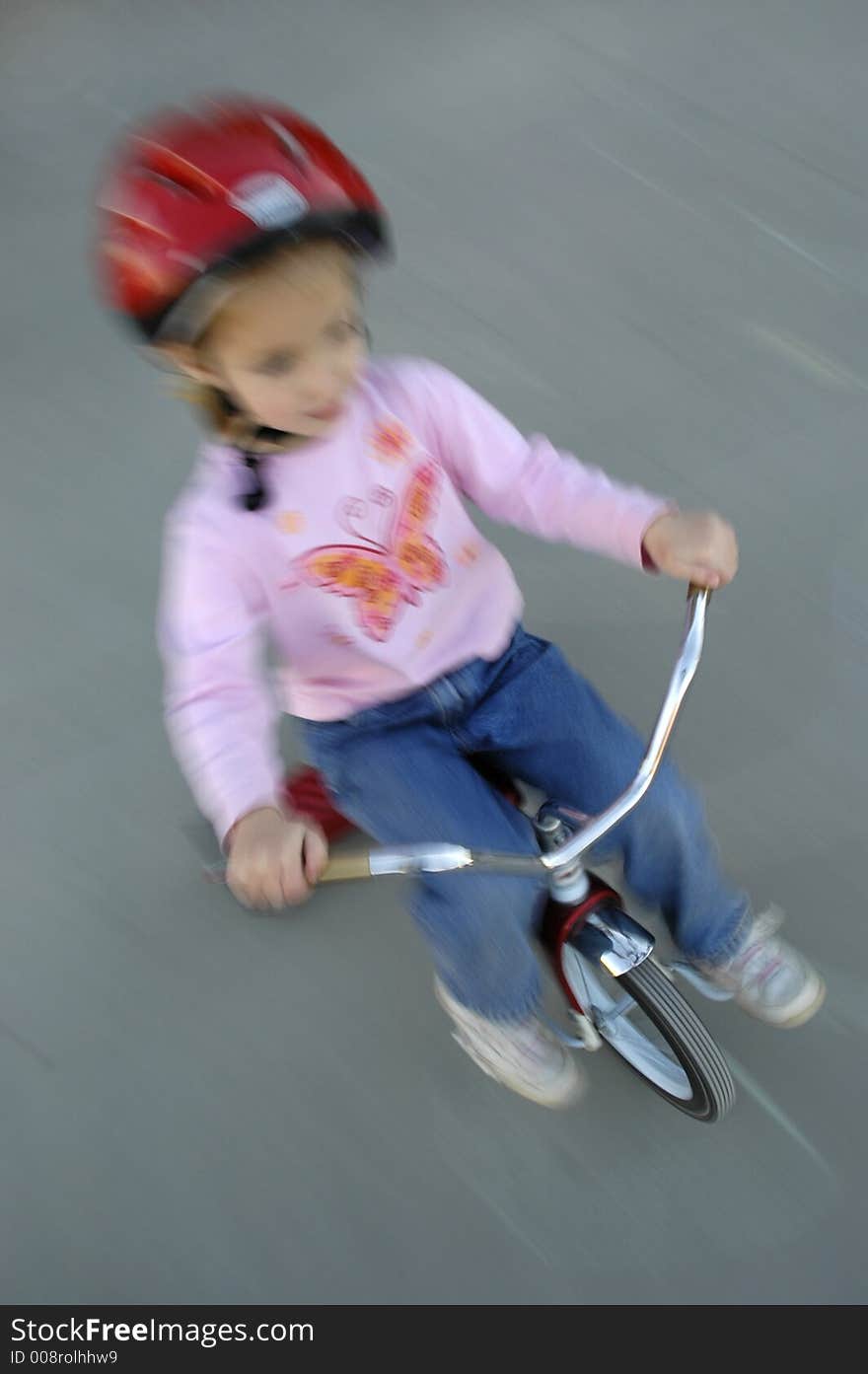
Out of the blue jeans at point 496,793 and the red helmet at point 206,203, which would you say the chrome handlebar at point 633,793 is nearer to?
the blue jeans at point 496,793

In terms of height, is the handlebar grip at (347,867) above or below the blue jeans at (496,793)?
above

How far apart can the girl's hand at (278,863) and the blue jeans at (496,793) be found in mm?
246

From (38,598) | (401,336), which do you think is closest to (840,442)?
(401,336)

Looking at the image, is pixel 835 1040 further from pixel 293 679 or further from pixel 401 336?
pixel 401 336

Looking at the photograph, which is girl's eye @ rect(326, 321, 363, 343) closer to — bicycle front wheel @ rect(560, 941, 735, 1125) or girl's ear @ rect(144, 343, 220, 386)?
girl's ear @ rect(144, 343, 220, 386)

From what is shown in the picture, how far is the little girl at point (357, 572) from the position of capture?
1126mm

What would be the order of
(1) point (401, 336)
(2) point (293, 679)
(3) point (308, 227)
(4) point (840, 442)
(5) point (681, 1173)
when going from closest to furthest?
(3) point (308, 227) → (2) point (293, 679) → (5) point (681, 1173) → (4) point (840, 442) → (1) point (401, 336)

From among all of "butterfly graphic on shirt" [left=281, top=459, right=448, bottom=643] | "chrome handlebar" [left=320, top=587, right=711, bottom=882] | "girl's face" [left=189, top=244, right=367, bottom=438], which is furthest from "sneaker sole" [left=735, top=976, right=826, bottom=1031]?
"girl's face" [left=189, top=244, right=367, bottom=438]

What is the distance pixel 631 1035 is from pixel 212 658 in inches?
28.4

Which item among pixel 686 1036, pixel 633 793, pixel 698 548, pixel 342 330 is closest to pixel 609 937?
pixel 686 1036

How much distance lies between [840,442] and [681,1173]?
132cm

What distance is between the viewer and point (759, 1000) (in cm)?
154

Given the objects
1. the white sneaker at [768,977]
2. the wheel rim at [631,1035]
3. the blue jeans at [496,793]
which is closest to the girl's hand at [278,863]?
the blue jeans at [496,793]
